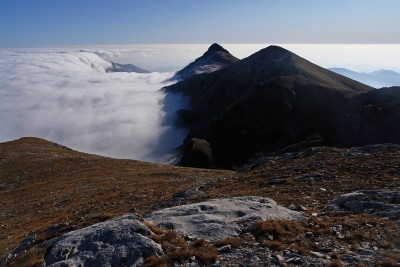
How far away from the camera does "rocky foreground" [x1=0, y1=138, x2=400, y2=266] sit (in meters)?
14.8

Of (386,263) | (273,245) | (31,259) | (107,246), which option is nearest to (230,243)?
(273,245)

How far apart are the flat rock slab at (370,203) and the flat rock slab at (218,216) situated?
2.92 meters

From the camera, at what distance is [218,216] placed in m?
18.8

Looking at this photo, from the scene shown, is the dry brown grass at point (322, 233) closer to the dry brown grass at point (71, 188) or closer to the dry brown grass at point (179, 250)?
the dry brown grass at point (179, 250)

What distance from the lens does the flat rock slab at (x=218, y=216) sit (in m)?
17.1

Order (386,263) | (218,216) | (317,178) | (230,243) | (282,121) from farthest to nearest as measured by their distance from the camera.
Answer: (282,121)
(317,178)
(218,216)
(230,243)
(386,263)

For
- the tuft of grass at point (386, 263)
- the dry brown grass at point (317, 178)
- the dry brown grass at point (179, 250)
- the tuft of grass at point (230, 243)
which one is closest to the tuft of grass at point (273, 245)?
the tuft of grass at point (230, 243)

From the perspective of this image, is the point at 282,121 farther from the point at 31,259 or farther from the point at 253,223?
the point at 31,259

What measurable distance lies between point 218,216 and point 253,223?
2012 mm

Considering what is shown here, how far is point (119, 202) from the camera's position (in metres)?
33.7

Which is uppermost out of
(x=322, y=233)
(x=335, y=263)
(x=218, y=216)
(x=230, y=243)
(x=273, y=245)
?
(x=335, y=263)

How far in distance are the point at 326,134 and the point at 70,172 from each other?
115200 millimetres

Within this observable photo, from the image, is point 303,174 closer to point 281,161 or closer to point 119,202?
point 281,161

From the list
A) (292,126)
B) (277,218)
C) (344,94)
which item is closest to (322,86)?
(344,94)
